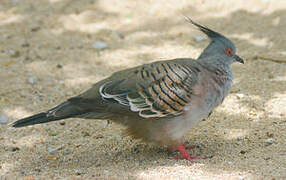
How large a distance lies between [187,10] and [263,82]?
8.27 ft

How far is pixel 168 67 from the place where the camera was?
447cm

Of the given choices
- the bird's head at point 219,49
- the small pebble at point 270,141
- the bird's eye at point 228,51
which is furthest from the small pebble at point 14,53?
the small pebble at point 270,141

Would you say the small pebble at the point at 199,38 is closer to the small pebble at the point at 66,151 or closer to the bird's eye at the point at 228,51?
the bird's eye at the point at 228,51

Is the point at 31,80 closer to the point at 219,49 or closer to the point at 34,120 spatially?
the point at 34,120

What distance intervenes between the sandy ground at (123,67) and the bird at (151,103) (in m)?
0.35

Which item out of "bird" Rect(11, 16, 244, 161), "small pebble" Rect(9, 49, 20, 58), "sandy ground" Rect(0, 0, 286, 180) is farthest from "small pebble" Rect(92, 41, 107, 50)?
"bird" Rect(11, 16, 244, 161)

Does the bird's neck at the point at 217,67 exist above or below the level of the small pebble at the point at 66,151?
above

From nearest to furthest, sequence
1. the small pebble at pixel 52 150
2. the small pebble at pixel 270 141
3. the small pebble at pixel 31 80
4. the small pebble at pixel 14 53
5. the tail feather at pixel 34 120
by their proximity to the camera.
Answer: the tail feather at pixel 34 120
the small pebble at pixel 270 141
the small pebble at pixel 52 150
the small pebble at pixel 31 80
the small pebble at pixel 14 53

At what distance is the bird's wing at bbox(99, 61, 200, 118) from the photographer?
4297mm

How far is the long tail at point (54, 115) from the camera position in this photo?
14.0 ft

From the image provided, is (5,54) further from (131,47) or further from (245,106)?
(245,106)

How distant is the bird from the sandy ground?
35 centimetres

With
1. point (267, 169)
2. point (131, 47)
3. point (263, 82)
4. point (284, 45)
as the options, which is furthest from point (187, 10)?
point (267, 169)

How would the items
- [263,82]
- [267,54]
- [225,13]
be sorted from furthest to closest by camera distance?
[225,13]
[267,54]
[263,82]
